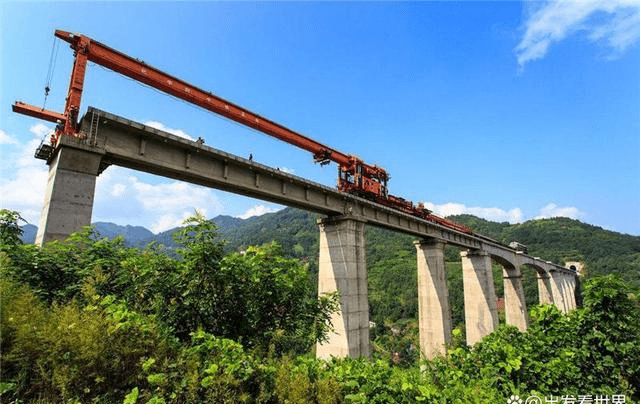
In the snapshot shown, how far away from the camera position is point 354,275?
22234mm

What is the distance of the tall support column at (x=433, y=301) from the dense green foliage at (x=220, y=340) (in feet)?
76.8

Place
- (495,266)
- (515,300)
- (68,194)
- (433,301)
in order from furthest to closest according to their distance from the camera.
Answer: (495,266), (515,300), (433,301), (68,194)

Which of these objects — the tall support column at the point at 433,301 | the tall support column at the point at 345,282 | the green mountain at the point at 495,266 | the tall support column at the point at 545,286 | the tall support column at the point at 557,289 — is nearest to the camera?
the tall support column at the point at 345,282

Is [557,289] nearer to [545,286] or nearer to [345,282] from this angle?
[545,286]

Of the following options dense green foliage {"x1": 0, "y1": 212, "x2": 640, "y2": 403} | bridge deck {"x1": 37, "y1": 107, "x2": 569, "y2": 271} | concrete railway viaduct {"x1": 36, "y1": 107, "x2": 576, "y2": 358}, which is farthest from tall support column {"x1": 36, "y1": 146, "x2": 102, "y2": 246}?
dense green foliage {"x1": 0, "y1": 212, "x2": 640, "y2": 403}

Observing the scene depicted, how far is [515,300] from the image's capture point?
49531 mm

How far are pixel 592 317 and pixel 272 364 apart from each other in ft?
26.5

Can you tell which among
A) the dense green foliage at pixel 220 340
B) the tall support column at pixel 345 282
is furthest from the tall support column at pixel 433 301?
the dense green foliage at pixel 220 340

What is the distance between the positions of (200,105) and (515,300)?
53.3 metres

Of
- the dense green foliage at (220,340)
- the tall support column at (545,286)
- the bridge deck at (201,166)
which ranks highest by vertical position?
the bridge deck at (201,166)

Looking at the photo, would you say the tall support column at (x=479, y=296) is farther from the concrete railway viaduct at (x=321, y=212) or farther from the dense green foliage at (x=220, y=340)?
the dense green foliage at (x=220, y=340)

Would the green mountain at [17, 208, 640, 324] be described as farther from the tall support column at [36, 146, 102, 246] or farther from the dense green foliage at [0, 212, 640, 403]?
the dense green foliage at [0, 212, 640, 403]

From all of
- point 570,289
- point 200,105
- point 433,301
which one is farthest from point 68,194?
point 570,289

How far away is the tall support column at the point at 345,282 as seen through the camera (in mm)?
20859
